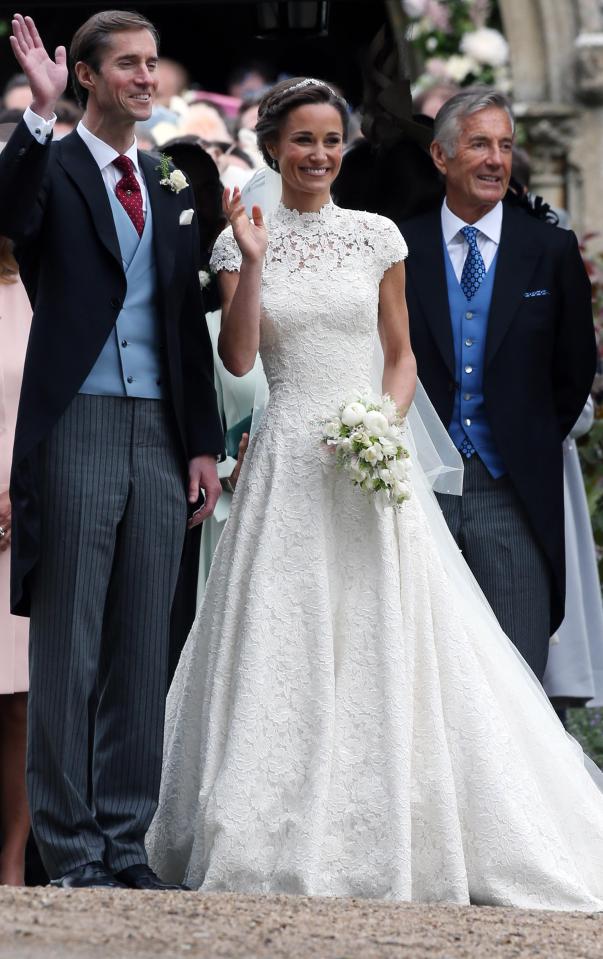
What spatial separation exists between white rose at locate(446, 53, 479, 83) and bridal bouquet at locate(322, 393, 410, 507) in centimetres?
812

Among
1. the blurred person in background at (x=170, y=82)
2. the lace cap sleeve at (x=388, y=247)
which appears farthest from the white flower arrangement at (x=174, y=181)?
the blurred person in background at (x=170, y=82)

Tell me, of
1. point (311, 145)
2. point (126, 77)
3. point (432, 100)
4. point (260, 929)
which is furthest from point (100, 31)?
point (432, 100)

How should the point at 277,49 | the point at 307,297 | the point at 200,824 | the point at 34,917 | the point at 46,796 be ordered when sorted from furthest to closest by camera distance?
the point at 277,49 → the point at 307,297 → the point at 200,824 → the point at 46,796 → the point at 34,917

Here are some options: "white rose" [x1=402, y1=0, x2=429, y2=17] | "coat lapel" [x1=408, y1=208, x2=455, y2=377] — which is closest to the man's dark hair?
"coat lapel" [x1=408, y1=208, x2=455, y2=377]

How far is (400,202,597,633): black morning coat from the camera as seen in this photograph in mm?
5867

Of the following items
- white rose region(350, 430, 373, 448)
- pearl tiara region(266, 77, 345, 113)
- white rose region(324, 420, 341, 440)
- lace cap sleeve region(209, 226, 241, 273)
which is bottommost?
white rose region(350, 430, 373, 448)

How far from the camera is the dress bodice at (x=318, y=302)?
5.27m

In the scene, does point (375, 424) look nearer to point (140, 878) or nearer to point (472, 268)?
point (472, 268)

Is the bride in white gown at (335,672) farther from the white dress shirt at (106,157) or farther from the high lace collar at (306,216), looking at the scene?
the white dress shirt at (106,157)

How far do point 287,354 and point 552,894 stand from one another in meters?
1.58

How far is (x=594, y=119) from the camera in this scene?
12953 millimetres

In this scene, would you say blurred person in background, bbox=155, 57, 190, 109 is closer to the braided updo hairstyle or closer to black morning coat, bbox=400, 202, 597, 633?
black morning coat, bbox=400, 202, 597, 633

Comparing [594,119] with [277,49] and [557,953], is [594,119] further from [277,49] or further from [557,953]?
[557,953]

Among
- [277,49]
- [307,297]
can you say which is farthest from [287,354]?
[277,49]
